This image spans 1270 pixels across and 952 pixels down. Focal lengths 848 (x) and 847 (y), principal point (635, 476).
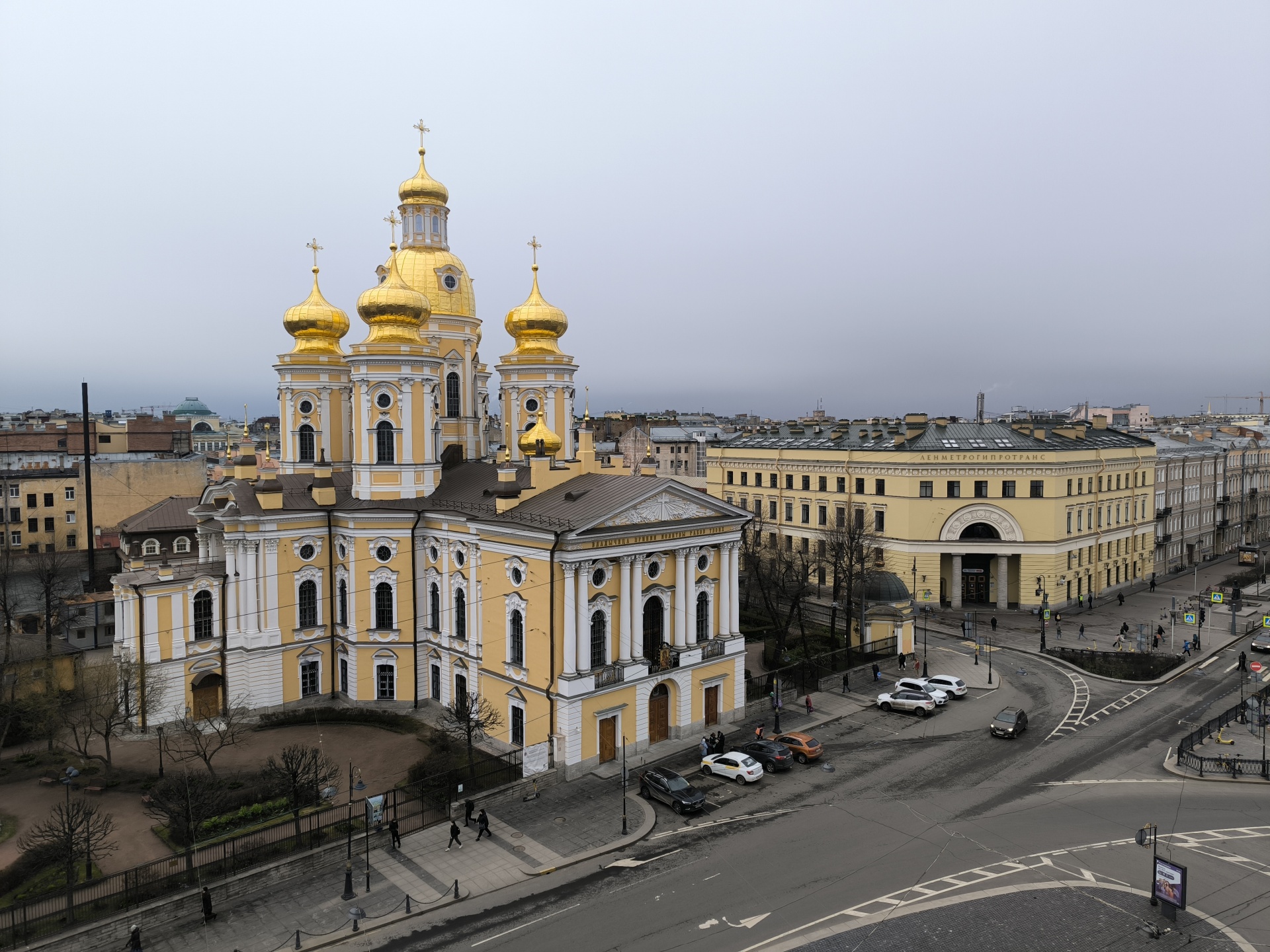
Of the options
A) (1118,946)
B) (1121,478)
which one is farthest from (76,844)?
(1121,478)

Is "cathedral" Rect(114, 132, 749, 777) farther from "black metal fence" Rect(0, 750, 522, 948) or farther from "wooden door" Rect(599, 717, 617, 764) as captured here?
"black metal fence" Rect(0, 750, 522, 948)

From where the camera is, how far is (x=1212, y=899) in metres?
20.5

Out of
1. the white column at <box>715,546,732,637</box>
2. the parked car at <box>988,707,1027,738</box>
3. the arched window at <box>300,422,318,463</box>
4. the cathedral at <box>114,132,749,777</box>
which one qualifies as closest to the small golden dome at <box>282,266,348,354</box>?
the cathedral at <box>114,132,749,777</box>

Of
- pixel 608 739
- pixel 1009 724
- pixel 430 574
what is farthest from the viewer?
pixel 430 574

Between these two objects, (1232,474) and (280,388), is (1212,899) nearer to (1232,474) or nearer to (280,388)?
(280,388)

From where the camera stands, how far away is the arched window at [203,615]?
115 feet

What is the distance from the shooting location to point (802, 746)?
29.9m

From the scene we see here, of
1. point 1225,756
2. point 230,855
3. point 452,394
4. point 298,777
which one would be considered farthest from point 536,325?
point 1225,756

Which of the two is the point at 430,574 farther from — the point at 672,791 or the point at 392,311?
the point at 672,791

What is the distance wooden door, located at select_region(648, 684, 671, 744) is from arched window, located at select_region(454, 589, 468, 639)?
813 cm

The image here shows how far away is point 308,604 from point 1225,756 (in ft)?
117

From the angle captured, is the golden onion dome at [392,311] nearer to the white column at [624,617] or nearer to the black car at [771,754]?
the white column at [624,617]

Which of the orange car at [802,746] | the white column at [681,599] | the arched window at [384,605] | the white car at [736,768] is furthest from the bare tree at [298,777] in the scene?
the orange car at [802,746]

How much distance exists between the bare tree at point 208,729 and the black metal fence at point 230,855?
310 inches
